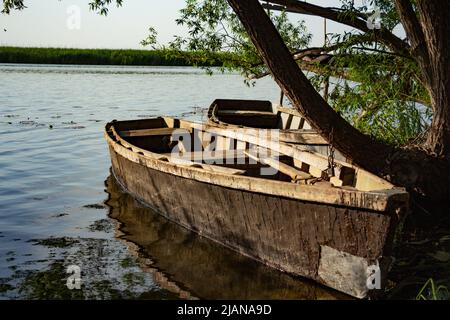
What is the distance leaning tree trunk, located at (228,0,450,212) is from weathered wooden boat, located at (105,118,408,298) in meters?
0.41

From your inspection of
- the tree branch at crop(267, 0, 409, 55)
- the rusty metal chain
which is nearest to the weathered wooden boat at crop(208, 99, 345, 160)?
the tree branch at crop(267, 0, 409, 55)

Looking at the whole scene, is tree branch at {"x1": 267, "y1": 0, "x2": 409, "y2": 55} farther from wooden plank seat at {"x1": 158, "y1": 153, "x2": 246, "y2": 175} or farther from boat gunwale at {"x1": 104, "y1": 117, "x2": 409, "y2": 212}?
boat gunwale at {"x1": 104, "y1": 117, "x2": 409, "y2": 212}

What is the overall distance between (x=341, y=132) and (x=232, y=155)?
2.73 metres

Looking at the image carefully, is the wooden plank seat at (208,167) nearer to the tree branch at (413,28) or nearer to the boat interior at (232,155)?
the boat interior at (232,155)

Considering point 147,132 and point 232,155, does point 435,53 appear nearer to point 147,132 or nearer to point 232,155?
point 232,155

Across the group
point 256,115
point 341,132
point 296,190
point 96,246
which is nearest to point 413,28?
point 341,132

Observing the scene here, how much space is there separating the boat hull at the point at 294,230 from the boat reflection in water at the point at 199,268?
119 mm

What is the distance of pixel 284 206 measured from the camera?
5648mm

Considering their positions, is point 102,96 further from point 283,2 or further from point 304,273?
point 304,273

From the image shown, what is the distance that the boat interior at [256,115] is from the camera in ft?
43.7

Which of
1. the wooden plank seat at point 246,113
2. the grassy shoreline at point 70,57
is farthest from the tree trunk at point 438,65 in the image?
the grassy shoreline at point 70,57

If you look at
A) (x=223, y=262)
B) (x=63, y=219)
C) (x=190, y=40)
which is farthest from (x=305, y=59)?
(x=63, y=219)

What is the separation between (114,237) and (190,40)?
14.9 ft

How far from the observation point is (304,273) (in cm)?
578
